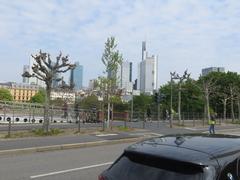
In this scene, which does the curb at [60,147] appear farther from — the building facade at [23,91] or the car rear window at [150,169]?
the building facade at [23,91]

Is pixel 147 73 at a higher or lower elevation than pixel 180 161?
higher

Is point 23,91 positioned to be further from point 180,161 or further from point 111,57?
point 180,161

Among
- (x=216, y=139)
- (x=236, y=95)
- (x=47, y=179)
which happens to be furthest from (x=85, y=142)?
(x=236, y=95)

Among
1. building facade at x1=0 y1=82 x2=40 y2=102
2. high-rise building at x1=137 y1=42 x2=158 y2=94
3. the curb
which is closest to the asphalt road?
the curb

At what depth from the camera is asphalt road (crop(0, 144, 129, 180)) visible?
11.1 metres

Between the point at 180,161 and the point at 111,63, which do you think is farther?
the point at 111,63

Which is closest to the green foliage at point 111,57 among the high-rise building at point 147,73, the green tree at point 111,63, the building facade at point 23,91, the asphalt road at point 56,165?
the green tree at point 111,63

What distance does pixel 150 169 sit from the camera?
4297mm

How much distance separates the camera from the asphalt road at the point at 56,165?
36.3 ft

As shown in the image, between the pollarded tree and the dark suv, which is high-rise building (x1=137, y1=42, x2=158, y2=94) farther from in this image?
the dark suv

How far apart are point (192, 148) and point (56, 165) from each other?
9033mm

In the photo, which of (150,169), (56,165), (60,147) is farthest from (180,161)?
(60,147)

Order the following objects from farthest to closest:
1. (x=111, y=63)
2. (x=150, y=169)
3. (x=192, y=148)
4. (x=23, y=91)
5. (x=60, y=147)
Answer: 1. (x=23, y=91)
2. (x=111, y=63)
3. (x=60, y=147)
4. (x=192, y=148)
5. (x=150, y=169)

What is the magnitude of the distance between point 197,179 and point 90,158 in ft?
37.0
